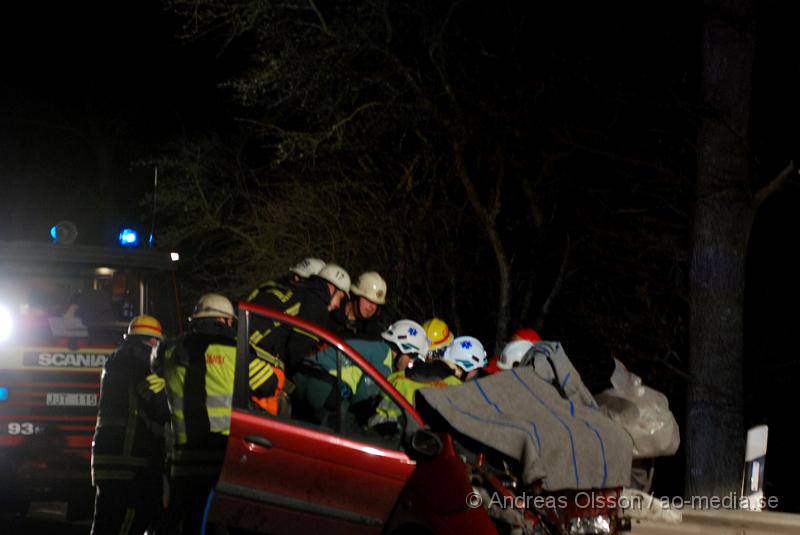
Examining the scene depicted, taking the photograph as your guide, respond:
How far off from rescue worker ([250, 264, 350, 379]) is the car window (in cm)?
2

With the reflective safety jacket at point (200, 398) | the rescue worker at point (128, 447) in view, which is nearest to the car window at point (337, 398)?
the reflective safety jacket at point (200, 398)

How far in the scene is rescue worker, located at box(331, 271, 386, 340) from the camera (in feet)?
28.3

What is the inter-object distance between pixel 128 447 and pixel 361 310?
1861 mm

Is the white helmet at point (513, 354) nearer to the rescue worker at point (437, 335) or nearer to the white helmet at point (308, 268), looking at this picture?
the rescue worker at point (437, 335)

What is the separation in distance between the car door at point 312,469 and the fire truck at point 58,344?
3.69 metres

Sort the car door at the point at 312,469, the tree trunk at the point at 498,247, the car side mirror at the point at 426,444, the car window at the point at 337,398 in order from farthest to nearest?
1. the tree trunk at the point at 498,247
2. the car window at the point at 337,398
3. the car door at the point at 312,469
4. the car side mirror at the point at 426,444

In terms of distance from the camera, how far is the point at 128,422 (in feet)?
26.5

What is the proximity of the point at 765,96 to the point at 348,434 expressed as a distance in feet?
27.8

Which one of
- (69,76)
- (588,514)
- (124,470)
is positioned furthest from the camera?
(69,76)

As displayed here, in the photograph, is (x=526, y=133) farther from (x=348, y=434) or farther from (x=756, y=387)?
(x=348, y=434)

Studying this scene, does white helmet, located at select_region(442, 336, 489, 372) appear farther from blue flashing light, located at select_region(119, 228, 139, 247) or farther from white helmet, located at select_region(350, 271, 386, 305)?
blue flashing light, located at select_region(119, 228, 139, 247)

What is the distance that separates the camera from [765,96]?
44.2ft

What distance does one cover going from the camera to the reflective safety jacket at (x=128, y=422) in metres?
7.98

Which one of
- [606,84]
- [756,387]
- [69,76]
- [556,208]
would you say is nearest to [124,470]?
[606,84]
